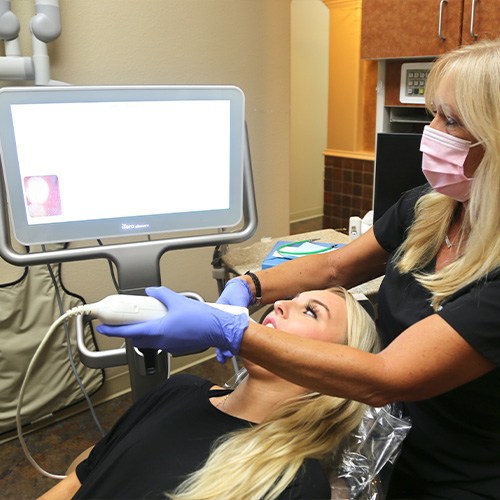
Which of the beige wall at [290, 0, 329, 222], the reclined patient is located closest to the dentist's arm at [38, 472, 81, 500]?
the reclined patient

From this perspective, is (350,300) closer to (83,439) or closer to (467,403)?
(467,403)

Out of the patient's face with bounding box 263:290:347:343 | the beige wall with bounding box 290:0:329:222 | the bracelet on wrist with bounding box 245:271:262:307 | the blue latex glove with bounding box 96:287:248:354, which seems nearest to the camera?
the blue latex glove with bounding box 96:287:248:354

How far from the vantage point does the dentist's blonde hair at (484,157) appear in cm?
103

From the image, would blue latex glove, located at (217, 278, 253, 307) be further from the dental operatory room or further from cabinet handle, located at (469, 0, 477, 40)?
cabinet handle, located at (469, 0, 477, 40)

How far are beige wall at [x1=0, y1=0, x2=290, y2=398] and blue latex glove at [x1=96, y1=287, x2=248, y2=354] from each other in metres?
1.38

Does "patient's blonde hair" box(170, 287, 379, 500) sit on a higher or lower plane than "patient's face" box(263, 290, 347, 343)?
lower

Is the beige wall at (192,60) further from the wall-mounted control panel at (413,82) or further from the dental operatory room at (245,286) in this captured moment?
the wall-mounted control panel at (413,82)

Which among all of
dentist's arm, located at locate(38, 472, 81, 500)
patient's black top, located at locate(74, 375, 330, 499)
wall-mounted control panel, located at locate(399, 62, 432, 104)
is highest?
wall-mounted control panel, located at locate(399, 62, 432, 104)

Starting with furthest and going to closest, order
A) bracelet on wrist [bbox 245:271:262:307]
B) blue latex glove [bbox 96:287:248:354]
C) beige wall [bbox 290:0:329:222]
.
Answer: beige wall [bbox 290:0:329:222], bracelet on wrist [bbox 245:271:262:307], blue latex glove [bbox 96:287:248:354]

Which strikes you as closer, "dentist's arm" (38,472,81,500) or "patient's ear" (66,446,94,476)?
"dentist's arm" (38,472,81,500)

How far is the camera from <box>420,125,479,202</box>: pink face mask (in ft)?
3.75

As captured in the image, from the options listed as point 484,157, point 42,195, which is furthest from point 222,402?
point 484,157

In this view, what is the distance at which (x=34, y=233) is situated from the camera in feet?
4.27

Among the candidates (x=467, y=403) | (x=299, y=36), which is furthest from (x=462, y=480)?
(x=299, y=36)
